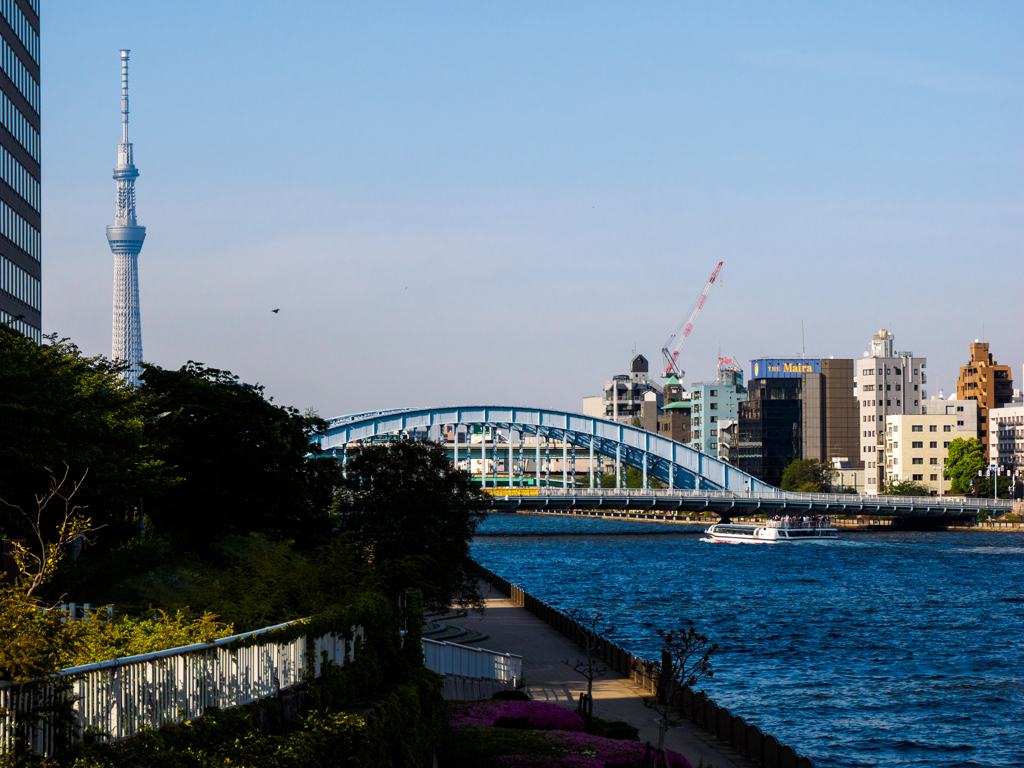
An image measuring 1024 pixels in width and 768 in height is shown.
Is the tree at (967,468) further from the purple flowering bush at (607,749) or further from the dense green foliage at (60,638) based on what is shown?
the dense green foliage at (60,638)

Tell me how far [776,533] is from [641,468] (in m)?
30.7

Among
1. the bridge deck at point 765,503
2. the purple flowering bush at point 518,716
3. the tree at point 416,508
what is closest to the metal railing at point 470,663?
the purple flowering bush at point 518,716

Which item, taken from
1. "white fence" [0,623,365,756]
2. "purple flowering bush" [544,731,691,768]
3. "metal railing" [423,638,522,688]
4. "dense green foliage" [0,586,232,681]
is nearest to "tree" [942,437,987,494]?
"metal railing" [423,638,522,688]

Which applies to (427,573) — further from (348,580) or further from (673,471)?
(673,471)

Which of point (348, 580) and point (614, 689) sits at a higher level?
point (348, 580)

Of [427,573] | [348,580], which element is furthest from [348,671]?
[427,573]

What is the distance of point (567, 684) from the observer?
4738cm

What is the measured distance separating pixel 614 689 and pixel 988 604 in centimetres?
5387

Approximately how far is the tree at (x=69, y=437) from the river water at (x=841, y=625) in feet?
86.1

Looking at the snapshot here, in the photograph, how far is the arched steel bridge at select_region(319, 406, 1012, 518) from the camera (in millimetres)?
163375

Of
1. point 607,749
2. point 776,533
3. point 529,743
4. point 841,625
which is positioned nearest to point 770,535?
point 776,533

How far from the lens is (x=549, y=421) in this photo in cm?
18312

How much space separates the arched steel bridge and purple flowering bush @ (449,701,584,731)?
112 meters

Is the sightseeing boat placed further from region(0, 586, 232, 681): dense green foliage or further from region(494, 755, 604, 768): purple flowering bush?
region(0, 586, 232, 681): dense green foliage
